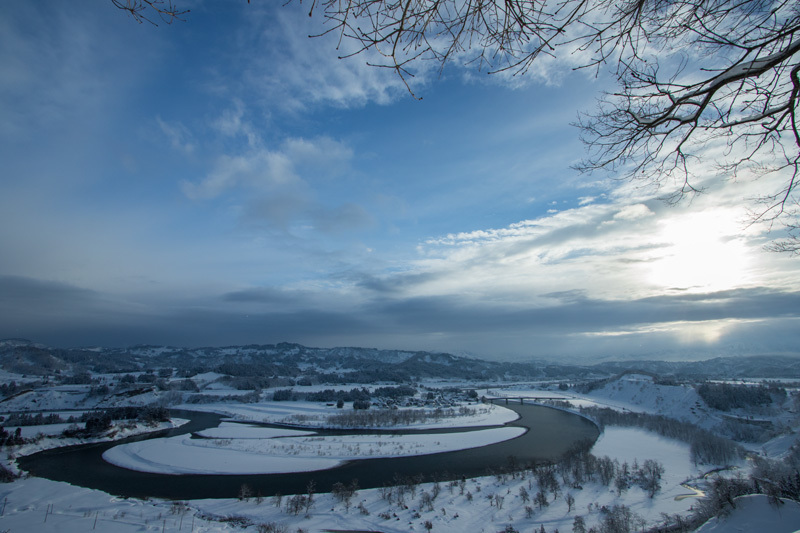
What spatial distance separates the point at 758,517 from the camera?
188 inches

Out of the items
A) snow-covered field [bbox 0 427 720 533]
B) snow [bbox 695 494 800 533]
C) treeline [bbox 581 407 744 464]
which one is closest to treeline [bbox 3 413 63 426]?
snow-covered field [bbox 0 427 720 533]

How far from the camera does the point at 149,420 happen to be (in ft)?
158

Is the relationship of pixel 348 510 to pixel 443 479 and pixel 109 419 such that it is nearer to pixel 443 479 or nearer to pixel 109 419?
pixel 443 479

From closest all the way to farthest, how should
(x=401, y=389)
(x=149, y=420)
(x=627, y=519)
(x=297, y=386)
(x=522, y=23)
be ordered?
(x=522, y=23)
(x=627, y=519)
(x=149, y=420)
(x=401, y=389)
(x=297, y=386)

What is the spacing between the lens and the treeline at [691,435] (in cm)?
2895

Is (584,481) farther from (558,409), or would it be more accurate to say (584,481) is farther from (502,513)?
(558,409)

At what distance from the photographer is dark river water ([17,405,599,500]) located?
22.6 m

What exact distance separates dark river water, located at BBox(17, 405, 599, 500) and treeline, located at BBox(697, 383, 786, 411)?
2886 cm

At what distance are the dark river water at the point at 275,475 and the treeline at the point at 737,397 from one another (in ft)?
94.7

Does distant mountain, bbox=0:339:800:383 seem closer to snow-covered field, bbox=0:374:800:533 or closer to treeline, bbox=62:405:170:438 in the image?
treeline, bbox=62:405:170:438

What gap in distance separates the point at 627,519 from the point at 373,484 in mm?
15026

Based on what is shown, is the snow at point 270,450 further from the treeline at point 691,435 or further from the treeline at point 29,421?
the treeline at point 29,421

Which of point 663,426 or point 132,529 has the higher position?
point 132,529

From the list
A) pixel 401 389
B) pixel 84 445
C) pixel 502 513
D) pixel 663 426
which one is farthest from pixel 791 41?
pixel 401 389
